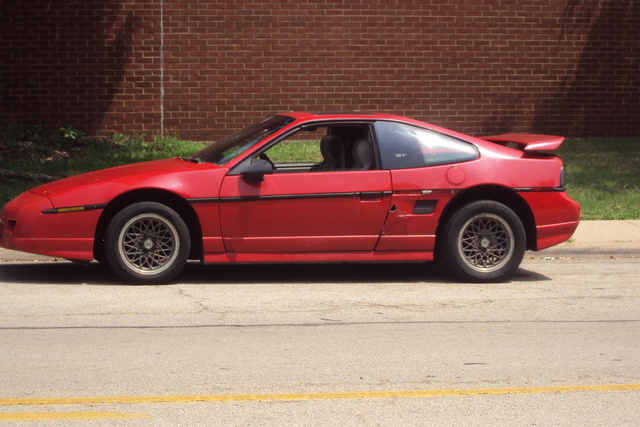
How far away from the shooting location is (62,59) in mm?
16531

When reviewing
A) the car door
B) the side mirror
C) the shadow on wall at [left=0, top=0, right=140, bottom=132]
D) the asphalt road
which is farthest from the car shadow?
the shadow on wall at [left=0, top=0, right=140, bottom=132]

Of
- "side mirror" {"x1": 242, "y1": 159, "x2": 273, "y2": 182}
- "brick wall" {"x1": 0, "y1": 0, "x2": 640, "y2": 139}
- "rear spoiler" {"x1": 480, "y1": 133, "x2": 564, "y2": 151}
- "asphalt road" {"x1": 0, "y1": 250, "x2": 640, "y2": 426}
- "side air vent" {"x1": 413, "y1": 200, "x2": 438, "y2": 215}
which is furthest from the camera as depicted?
"brick wall" {"x1": 0, "y1": 0, "x2": 640, "y2": 139}

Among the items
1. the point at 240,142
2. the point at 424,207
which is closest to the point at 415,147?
the point at 424,207

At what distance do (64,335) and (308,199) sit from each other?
8.48ft

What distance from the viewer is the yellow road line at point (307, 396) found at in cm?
530

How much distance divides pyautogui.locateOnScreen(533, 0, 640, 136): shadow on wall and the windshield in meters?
9.36

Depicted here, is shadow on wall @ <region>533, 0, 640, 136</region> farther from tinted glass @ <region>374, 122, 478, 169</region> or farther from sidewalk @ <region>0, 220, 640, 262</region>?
tinted glass @ <region>374, 122, 478, 169</region>

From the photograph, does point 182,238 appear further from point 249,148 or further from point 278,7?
point 278,7

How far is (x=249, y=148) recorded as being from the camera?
880cm

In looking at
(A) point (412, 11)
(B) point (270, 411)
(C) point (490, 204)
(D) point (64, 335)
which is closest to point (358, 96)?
(A) point (412, 11)

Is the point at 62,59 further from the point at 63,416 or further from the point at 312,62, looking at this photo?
the point at 63,416

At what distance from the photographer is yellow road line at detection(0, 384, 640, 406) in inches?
209

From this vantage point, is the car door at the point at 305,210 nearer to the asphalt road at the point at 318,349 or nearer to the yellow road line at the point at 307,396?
the asphalt road at the point at 318,349

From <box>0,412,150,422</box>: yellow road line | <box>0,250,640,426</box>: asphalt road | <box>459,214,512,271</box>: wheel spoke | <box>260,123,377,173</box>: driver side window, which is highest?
<box>260,123,377,173</box>: driver side window
